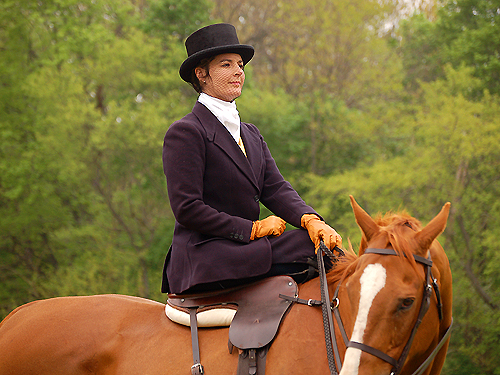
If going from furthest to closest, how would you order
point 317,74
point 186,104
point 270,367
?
1. point 317,74
2. point 186,104
3. point 270,367

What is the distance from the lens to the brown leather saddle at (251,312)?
228 centimetres

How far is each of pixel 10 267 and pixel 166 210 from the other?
230 inches

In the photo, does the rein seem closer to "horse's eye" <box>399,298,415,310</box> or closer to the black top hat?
"horse's eye" <box>399,298,415,310</box>

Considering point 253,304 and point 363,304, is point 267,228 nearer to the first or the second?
point 253,304

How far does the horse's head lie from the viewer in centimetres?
192

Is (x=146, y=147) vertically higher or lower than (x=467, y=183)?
higher

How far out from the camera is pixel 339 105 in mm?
18844

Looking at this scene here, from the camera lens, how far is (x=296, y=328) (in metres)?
2.33

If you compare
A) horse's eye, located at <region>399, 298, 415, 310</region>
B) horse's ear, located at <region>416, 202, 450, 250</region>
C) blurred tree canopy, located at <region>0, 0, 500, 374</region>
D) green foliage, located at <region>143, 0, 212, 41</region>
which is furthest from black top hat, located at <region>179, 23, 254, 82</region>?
green foliage, located at <region>143, 0, 212, 41</region>

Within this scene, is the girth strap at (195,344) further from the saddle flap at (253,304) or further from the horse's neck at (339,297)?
the horse's neck at (339,297)


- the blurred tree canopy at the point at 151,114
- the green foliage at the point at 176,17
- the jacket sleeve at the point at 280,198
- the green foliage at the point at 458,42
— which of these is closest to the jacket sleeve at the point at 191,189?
the jacket sleeve at the point at 280,198

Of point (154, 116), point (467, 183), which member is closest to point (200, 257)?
Answer: point (467, 183)

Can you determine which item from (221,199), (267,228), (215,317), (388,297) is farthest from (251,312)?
(388,297)

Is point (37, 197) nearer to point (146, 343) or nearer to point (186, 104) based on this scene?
point (186, 104)
